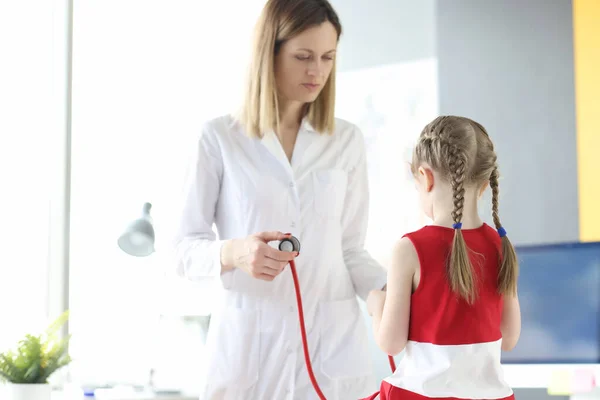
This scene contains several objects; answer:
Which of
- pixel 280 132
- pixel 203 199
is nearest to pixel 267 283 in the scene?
pixel 203 199

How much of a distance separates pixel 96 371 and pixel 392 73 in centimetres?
203

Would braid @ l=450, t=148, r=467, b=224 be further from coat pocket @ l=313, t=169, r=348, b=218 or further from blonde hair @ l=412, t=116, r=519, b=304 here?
coat pocket @ l=313, t=169, r=348, b=218

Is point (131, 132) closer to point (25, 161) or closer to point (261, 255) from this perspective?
point (25, 161)

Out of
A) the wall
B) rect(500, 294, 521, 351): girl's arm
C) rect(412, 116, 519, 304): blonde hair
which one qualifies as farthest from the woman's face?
the wall

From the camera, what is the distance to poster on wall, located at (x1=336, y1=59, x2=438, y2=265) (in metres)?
3.51

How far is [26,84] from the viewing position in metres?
3.74

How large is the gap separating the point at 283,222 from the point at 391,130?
181 centimetres

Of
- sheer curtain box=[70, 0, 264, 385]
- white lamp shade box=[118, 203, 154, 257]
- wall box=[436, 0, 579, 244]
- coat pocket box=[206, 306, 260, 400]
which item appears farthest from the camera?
sheer curtain box=[70, 0, 264, 385]

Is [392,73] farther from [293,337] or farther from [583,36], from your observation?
[293,337]

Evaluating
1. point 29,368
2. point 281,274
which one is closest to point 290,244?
point 281,274

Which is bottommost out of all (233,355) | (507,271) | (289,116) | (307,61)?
(233,355)

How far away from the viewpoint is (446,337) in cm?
144

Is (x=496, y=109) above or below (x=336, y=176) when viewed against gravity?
above

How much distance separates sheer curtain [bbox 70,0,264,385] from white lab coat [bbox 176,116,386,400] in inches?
77.4
